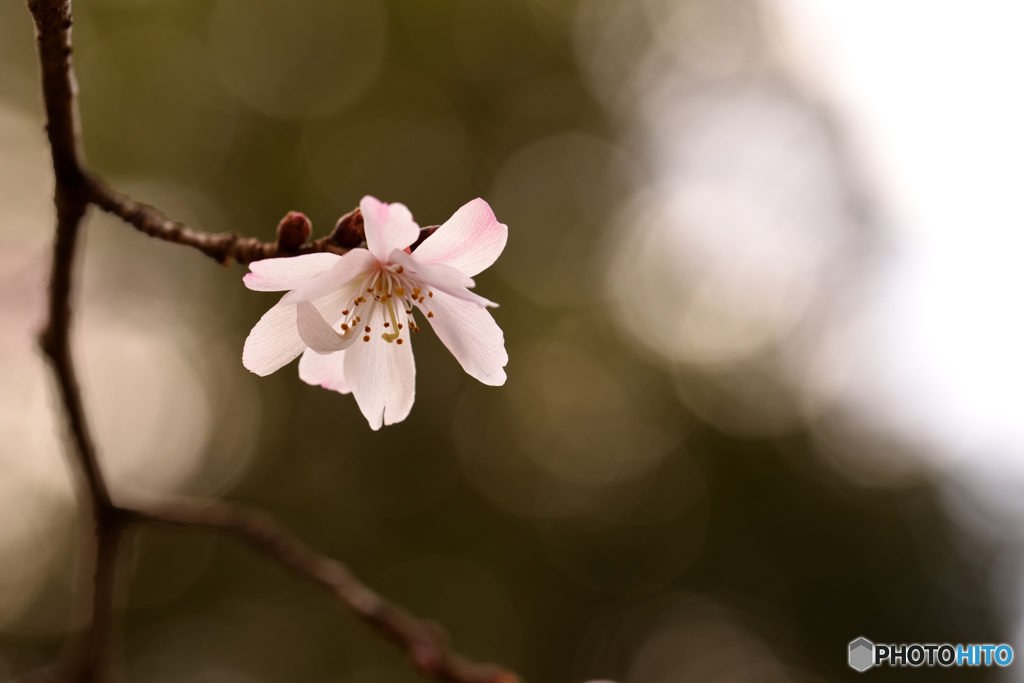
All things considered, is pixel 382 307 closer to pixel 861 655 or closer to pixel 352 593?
pixel 352 593

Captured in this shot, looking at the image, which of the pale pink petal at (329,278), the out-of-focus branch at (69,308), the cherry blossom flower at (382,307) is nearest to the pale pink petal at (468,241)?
the cherry blossom flower at (382,307)

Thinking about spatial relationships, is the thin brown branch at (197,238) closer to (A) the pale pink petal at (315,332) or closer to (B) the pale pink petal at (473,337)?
(A) the pale pink petal at (315,332)

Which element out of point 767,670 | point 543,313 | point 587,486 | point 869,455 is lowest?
point 767,670

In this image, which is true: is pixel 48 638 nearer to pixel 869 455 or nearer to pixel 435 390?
pixel 435 390

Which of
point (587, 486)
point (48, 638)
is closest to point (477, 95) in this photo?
point (587, 486)

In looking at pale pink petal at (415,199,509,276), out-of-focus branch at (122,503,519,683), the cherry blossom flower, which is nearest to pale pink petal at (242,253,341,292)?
the cherry blossom flower

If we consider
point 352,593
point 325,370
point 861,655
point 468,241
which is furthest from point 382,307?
point 861,655

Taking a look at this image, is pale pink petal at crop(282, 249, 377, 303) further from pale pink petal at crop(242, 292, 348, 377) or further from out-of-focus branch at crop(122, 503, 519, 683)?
out-of-focus branch at crop(122, 503, 519, 683)
